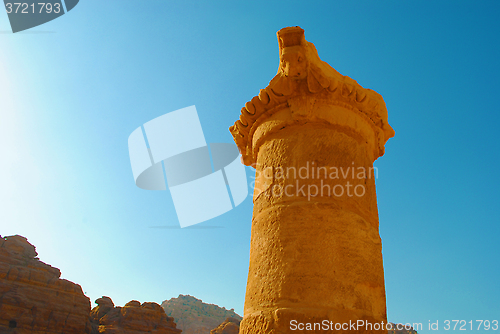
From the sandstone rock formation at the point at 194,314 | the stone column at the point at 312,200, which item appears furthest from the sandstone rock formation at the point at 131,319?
the stone column at the point at 312,200

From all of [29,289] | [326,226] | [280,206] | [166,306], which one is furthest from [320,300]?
[166,306]

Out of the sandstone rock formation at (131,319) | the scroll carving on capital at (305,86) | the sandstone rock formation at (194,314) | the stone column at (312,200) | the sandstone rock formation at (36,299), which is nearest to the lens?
the stone column at (312,200)

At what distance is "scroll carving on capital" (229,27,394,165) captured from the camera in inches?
128

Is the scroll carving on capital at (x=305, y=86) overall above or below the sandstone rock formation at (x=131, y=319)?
below

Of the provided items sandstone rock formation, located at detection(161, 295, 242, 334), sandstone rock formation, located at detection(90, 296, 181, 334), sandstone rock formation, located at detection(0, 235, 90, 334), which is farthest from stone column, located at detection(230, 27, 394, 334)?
sandstone rock formation, located at detection(161, 295, 242, 334)

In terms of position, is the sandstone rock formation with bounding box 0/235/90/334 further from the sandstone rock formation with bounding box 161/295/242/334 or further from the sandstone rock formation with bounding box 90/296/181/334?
the sandstone rock formation with bounding box 161/295/242/334

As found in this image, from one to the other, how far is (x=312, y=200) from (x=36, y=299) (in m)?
31.4

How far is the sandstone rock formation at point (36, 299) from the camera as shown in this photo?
25531 mm

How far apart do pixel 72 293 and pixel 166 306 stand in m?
34.1

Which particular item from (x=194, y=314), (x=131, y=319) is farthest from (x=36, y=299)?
(x=194, y=314)

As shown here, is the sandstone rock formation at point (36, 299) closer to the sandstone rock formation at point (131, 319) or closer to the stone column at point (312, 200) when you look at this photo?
the sandstone rock formation at point (131, 319)

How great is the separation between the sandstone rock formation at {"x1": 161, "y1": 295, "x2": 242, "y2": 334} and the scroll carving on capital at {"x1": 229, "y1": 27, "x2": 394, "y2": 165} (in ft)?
160

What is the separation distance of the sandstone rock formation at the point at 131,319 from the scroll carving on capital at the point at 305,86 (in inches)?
1230

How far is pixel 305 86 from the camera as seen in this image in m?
3.33
